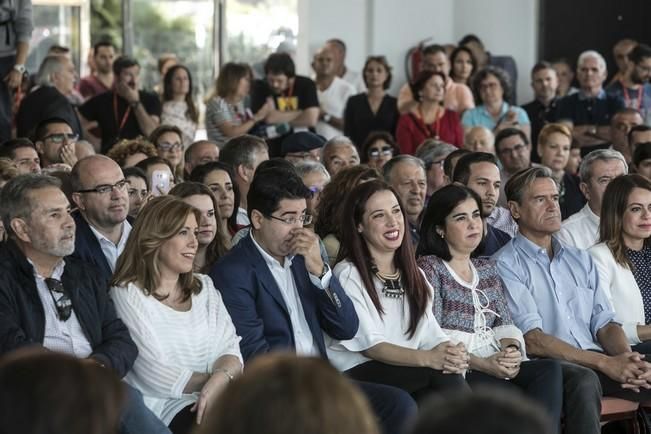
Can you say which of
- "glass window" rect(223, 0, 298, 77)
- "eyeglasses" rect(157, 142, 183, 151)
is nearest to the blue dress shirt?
"eyeglasses" rect(157, 142, 183, 151)

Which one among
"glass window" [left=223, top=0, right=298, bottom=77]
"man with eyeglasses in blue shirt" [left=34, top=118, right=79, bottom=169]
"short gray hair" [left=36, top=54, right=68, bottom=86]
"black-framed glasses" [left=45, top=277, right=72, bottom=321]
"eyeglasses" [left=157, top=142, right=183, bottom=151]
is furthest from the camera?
"glass window" [left=223, top=0, right=298, bottom=77]

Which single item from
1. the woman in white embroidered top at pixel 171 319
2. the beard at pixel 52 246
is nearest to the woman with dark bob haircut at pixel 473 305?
the woman in white embroidered top at pixel 171 319

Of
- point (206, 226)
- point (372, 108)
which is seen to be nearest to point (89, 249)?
point (206, 226)

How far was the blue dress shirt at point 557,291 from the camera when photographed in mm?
4965

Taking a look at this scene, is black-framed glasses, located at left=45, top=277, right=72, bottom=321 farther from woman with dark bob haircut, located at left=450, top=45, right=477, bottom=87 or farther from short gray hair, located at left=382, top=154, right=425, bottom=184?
woman with dark bob haircut, located at left=450, top=45, right=477, bottom=87

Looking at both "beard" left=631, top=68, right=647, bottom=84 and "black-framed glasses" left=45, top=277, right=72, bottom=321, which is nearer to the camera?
"black-framed glasses" left=45, top=277, right=72, bottom=321

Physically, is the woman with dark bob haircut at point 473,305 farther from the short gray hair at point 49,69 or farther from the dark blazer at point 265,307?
the short gray hair at point 49,69

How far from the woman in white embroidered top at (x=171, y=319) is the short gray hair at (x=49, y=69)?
3756 millimetres

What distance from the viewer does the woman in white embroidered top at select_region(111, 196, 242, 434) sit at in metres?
4.04

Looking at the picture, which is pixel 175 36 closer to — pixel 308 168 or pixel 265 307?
pixel 308 168

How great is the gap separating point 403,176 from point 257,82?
305 centimetres

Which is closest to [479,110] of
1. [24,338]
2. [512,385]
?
[512,385]

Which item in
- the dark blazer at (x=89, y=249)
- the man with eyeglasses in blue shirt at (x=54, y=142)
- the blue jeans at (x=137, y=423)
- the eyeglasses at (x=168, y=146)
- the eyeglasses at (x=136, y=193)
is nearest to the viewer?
the blue jeans at (x=137, y=423)

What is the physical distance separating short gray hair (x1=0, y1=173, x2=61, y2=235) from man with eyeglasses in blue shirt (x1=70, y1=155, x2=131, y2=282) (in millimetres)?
463
